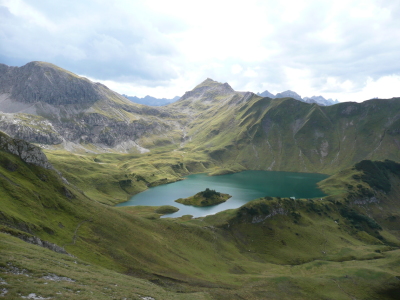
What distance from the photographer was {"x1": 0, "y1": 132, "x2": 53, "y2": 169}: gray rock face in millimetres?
70125

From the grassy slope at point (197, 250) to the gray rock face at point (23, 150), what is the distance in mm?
2689

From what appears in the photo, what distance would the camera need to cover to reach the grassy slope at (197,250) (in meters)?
49.3

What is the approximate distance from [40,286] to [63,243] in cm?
3258

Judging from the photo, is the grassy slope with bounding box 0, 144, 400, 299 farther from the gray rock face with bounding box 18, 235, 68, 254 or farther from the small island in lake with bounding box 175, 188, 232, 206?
the small island in lake with bounding box 175, 188, 232, 206

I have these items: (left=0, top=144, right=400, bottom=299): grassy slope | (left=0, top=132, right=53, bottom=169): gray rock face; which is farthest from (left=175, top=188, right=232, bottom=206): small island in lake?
(left=0, top=132, right=53, bottom=169): gray rock face

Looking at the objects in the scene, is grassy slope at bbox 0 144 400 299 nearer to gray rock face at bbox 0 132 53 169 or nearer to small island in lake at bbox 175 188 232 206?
gray rock face at bbox 0 132 53 169

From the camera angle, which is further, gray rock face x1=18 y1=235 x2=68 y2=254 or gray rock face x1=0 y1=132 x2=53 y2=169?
gray rock face x1=0 y1=132 x2=53 y2=169

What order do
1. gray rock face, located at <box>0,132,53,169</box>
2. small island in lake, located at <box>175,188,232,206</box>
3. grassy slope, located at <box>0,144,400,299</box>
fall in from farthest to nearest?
small island in lake, located at <box>175,188,232,206</box> < gray rock face, located at <box>0,132,53,169</box> < grassy slope, located at <box>0,144,400,299</box>

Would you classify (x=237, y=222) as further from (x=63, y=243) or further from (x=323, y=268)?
(x=63, y=243)

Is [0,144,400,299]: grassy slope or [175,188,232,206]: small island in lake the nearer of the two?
[0,144,400,299]: grassy slope

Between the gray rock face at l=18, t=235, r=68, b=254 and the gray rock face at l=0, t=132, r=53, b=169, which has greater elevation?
the gray rock face at l=0, t=132, r=53, b=169

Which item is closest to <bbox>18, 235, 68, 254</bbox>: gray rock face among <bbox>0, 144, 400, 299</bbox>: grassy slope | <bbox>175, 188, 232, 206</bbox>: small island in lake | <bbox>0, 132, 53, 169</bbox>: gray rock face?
<bbox>0, 144, 400, 299</bbox>: grassy slope

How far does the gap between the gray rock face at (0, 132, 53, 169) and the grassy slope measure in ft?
8.82

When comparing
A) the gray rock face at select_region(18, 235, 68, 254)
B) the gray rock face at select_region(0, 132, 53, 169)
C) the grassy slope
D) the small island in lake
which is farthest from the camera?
the small island in lake
